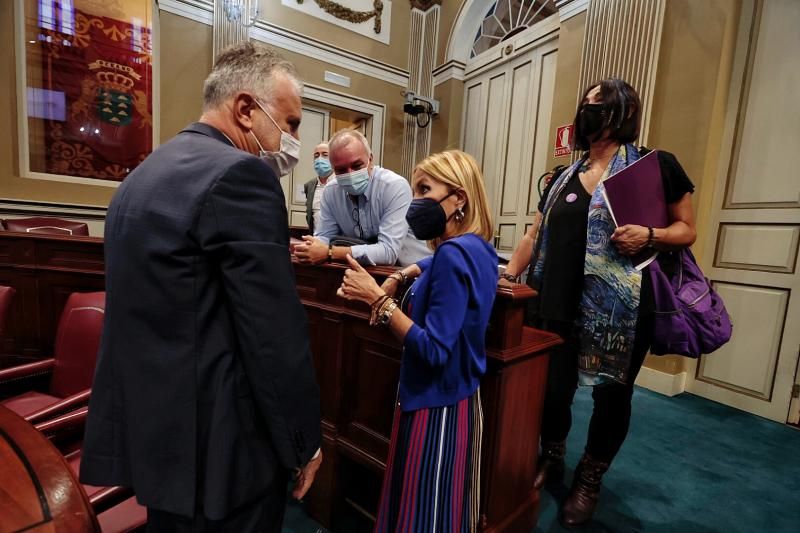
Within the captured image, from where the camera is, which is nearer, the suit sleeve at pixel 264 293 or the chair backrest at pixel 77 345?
the suit sleeve at pixel 264 293

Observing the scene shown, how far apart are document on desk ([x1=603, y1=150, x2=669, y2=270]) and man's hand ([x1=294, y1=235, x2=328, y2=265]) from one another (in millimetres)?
1051

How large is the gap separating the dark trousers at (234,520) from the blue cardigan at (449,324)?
37cm

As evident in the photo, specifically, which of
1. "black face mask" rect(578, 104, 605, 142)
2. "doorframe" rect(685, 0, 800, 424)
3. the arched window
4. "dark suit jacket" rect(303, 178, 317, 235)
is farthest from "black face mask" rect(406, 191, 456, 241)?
the arched window

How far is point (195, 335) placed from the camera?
68 cm

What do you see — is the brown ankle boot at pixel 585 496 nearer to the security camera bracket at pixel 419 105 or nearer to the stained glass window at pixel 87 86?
the security camera bracket at pixel 419 105

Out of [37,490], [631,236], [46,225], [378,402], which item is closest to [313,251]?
[378,402]

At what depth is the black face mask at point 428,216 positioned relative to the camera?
1004 millimetres

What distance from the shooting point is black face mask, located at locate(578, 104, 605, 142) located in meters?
1.40

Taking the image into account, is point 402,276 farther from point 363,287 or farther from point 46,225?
point 46,225

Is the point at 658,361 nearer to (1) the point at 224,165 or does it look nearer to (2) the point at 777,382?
(2) the point at 777,382

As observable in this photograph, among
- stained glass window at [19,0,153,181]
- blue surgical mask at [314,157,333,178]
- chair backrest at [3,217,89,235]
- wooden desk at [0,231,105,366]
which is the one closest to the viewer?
wooden desk at [0,231,105,366]

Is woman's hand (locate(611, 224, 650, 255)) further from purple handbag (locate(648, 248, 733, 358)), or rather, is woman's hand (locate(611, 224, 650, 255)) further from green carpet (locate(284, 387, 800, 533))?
green carpet (locate(284, 387, 800, 533))

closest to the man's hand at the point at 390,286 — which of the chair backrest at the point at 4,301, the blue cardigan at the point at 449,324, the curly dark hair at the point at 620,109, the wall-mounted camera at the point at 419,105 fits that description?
the blue cardigan at the point at 449,324

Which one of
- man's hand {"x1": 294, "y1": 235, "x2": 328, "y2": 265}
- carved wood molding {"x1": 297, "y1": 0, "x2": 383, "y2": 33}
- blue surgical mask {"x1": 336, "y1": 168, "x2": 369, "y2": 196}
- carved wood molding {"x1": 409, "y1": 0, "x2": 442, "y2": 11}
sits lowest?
man's hand {"x1": 294, "y1": 235, "x2": 328, "y2": 265}
